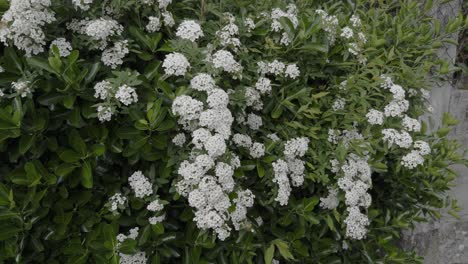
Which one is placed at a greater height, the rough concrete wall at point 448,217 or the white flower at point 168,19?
the white flower at point 168,19

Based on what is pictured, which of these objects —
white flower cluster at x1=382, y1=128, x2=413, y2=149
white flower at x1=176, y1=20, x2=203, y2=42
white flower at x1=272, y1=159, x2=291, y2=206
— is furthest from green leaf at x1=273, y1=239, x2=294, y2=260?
white flower at x1=176, y1=20, x2=203, y2=42

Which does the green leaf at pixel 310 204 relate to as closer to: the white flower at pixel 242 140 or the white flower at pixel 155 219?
the white flower at pixel 242 140

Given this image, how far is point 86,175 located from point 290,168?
1004 mm

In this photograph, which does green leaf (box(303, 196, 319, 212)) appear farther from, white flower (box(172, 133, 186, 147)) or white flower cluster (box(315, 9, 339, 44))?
white flower cluster (box(315, 9, 339, 44))

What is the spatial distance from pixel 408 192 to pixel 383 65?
0.79 metres

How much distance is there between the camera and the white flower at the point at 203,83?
6.17 ft

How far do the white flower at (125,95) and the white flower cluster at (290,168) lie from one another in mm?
748

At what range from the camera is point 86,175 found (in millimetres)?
1815

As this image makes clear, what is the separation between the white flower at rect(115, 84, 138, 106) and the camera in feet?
5.83

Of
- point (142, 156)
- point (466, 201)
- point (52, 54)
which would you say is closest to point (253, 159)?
point (142, 156)

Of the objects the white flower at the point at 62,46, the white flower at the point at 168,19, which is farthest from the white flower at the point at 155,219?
the white flower at the point at 168,19

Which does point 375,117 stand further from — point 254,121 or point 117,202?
point 117,202

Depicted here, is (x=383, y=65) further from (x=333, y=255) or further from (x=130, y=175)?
(x=130, y=175)

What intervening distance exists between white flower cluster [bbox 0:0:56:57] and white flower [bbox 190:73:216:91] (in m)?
0.62
